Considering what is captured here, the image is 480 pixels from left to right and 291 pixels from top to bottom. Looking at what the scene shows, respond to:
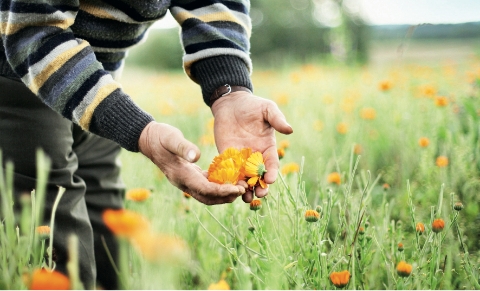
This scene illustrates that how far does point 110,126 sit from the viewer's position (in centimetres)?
101

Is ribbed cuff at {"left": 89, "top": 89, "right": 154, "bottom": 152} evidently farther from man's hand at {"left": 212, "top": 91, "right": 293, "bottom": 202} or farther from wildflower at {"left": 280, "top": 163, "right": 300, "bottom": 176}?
wildflower at {"left": 280, "top": 163, "right": 300, "bottom": 176}

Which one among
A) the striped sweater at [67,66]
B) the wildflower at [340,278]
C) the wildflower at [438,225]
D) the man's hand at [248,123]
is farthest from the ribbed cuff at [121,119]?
the wildflower at [438,225]

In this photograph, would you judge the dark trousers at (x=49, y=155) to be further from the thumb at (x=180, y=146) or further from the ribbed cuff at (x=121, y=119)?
the thumb at (x=180, y=146)

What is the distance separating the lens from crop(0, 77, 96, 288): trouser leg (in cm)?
117

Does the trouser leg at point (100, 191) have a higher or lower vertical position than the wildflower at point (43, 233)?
lower

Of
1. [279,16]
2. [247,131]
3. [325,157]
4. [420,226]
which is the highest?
[247,131]

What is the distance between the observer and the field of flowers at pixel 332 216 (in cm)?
84

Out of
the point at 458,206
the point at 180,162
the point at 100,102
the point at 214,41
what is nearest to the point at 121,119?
the point at 100,102

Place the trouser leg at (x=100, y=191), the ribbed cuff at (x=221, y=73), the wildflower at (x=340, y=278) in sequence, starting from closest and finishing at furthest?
the wildflower at (x=340, y=278) < the ribbed cuff at (x=221, y=73) < the trouser leg at (x=100, y=191)

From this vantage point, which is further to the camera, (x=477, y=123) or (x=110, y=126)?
(x=477, y=123)

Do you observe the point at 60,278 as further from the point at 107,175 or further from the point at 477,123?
the point at 477,123

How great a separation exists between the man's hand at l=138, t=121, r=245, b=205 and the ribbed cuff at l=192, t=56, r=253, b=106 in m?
0.30

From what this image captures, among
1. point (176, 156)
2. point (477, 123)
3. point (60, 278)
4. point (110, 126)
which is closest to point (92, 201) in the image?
point (110, 126)

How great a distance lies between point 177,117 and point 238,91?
6.83 feet
